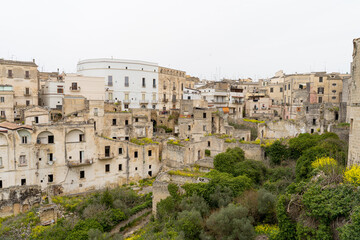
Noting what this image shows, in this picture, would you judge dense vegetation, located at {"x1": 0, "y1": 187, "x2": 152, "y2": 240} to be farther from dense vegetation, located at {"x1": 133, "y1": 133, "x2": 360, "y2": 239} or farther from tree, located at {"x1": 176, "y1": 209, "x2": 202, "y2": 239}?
tree, located at {"x1": 176, "y1": 209, "x2": 202, "y2": 239}

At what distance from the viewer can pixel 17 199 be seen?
72.8 ft

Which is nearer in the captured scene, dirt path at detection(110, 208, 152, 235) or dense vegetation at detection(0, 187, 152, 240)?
dense vegetation at detection(0, 187, 152, 240)

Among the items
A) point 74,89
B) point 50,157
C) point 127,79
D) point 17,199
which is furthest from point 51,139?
point 127,79

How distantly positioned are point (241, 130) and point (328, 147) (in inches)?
518

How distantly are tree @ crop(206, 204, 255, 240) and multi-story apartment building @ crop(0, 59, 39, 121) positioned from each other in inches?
1092

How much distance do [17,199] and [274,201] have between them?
19937mm

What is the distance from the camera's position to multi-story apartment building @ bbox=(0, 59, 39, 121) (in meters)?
32.6

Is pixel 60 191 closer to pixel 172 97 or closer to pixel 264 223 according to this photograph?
pixel 264 223

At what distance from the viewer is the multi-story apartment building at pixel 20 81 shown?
3256 centimetres

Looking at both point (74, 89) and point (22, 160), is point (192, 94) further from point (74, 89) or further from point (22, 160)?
point (22, 160)

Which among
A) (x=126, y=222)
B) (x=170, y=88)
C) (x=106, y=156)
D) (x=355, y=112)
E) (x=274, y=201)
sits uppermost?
(x=170, y=88)

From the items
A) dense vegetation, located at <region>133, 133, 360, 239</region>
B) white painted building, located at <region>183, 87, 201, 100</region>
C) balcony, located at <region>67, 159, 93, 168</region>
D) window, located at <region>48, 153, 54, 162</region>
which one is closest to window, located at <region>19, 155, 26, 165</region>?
window, located at <region>48, 153, 54, 162</region>

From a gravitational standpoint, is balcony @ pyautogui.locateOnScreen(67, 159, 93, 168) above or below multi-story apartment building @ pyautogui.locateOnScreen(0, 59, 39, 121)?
below

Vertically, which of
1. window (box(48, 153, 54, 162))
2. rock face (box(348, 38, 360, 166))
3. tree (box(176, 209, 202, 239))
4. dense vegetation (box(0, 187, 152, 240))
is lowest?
dense vegetation (box(0, 187, 152, 240))
